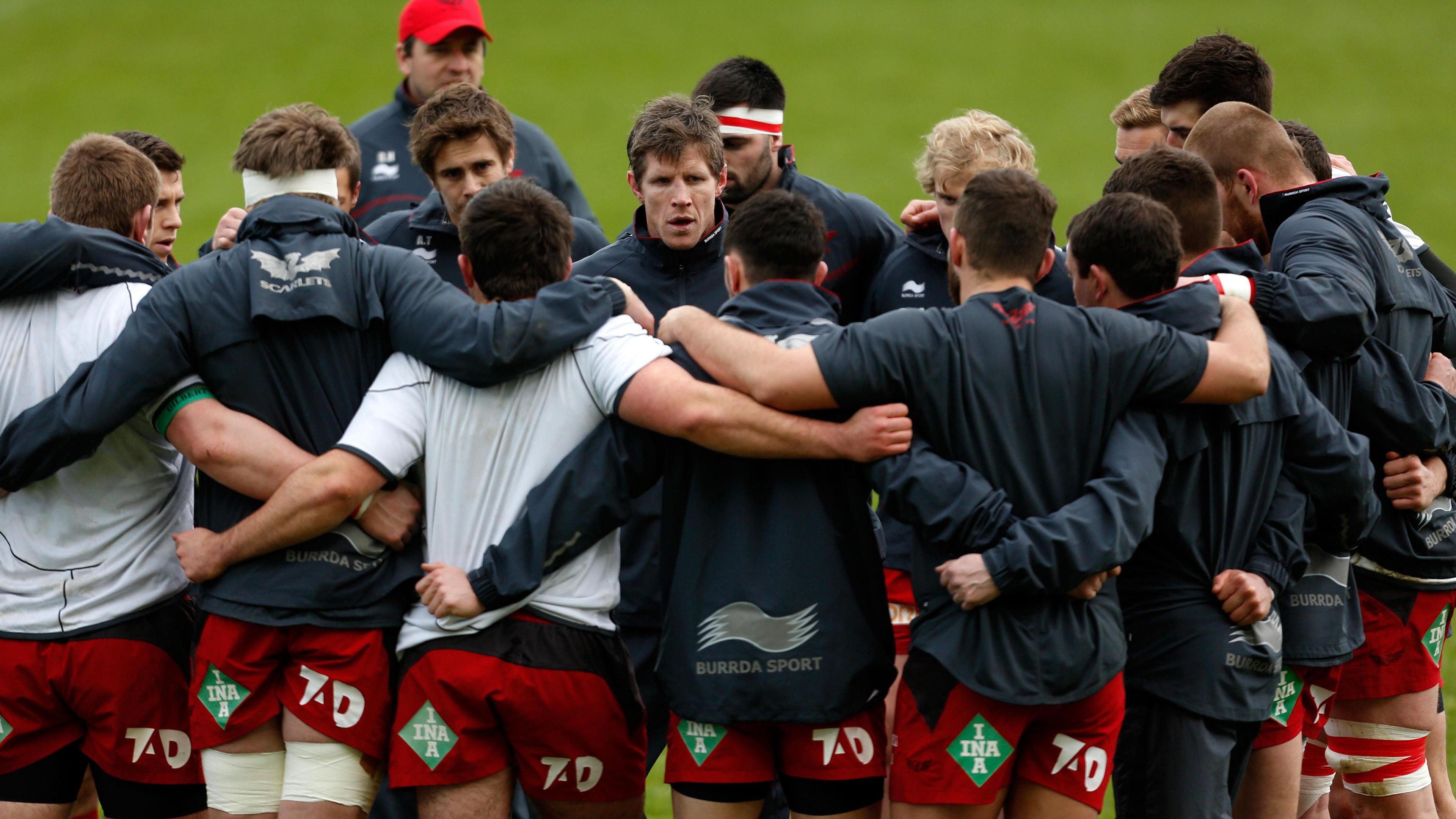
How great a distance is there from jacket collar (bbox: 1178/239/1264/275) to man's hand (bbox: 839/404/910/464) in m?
1.16

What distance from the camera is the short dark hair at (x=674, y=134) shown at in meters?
4.75

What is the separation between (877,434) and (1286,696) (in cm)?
166

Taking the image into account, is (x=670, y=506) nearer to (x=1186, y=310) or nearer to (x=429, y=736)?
(x=429, y=736)

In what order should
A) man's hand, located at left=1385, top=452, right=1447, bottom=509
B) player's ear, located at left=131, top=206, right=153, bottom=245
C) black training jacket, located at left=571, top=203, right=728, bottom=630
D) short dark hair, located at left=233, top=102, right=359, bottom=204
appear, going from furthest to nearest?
black training jacket, located at left=571, top=203, right=728, bottom=630 → man's hand, located at left=1385, top=452, right=1447, bottom=509 → player's ear, located at left=131, top=206, right=153, bottom=245 → short dark hair, located at left=233, top=102, right=359, bottom=204

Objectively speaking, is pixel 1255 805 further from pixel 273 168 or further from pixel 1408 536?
pixel 273 168

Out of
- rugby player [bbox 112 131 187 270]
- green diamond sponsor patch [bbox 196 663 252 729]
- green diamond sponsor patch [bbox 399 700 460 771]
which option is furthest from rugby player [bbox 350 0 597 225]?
green diamond sponsor patch [bbox 399 700 460 771]

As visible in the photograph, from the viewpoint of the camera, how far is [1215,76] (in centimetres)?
521

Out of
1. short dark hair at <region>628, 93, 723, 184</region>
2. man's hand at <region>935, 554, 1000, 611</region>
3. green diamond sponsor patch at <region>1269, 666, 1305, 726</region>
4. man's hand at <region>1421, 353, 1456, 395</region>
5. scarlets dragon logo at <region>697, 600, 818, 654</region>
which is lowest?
green diamond sponsor patch at <region>1269, 666, 1305, 726</region>

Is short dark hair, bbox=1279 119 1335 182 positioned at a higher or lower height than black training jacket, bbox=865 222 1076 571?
higher

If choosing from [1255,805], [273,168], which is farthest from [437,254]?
[1255,805]

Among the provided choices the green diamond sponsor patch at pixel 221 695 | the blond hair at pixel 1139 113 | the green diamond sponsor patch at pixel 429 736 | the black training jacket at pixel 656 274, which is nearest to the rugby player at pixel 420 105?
the black training jacket at pixel 656 274

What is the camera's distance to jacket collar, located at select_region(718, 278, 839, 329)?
11.8ft

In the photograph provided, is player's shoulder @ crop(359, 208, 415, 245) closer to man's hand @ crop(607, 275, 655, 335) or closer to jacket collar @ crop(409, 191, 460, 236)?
jacket collar @ crop(409, 191, 460, 236)

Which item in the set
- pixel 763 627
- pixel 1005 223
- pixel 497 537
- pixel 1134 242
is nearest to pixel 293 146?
pixel 497 537
